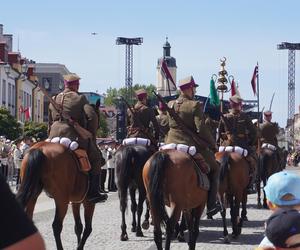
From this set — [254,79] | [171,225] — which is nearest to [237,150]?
[171,225]

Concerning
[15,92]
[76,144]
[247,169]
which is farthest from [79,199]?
[15,92]

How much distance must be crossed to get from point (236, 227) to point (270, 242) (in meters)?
8.45

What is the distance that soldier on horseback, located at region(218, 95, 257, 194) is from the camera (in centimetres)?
1390

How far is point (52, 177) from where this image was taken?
9664 mm

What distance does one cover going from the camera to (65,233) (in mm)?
12906

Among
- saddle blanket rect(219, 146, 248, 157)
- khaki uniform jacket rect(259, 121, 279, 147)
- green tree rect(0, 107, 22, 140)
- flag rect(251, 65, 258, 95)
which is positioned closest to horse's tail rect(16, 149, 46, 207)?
saddle blanket rect(219, 146, 248, 157)

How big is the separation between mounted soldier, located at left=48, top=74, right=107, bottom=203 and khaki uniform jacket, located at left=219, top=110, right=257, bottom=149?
12.6 ft

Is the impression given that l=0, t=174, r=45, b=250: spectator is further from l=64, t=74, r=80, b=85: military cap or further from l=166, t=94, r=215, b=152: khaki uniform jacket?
l=64, t=74, r=80, b=85: military cap

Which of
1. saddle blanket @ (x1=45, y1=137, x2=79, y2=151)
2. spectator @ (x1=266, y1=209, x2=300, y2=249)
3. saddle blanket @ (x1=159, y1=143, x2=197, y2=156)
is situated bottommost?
spectator @ (x1=266, y1=209, x2=300, y2=249)

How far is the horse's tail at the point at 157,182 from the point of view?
32.1ft

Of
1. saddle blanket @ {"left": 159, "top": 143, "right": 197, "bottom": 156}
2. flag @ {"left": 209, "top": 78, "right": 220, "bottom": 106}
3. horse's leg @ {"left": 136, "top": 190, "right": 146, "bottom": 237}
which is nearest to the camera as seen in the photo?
saddle blanket @ {"left": 159, "top": 143, "right": 197, "bottom": 156}

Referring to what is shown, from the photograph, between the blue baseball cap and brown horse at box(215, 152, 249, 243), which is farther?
brown horse at box(215, 152, 249, 243)

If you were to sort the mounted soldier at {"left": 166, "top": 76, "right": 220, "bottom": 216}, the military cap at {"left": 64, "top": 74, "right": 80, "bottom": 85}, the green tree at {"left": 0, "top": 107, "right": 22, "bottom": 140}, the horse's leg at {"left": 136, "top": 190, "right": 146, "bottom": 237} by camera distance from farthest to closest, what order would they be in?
1. the green tree at {"left": 0, "top": 107, "right": 22, "bottom": 140}
2. the horse's leg at {"left": 136, "top": 190, "right": 146, "bottom": 237}
3. the military cap at {"left": 64, "top": 74, "right": 80, "bottom": 85}
4. the mounted soldier at {"left": 166, "top": 76, "right": 220, "bottom": 216}

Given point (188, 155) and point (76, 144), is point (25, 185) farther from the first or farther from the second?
point (188, 155)
